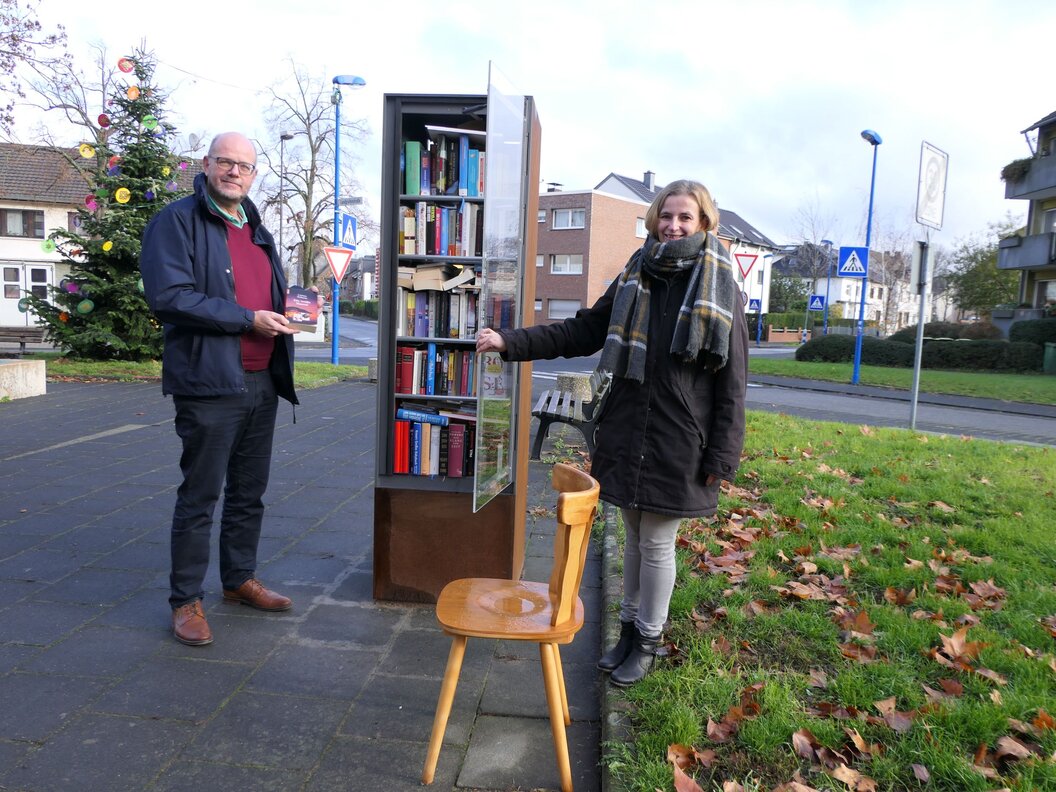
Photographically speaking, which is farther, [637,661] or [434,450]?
[434,450]

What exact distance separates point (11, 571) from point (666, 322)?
3815mm

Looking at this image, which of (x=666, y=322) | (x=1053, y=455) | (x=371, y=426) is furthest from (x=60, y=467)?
(x=1053, y=455)

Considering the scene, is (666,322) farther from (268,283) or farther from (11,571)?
(11,571)

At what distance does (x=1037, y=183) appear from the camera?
33.1m

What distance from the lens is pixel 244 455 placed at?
388 cm

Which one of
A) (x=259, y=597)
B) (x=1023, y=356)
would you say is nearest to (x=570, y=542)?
(x=259, y=597)

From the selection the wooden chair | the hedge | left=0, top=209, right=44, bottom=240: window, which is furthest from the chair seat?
left=0, top=209, right=44, bottom=240: window

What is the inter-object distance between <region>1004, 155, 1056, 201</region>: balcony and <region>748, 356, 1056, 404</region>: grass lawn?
11.5m

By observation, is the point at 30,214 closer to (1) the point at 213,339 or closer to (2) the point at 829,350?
(2) the point at 829,350

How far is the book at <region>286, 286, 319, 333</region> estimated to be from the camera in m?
3.72

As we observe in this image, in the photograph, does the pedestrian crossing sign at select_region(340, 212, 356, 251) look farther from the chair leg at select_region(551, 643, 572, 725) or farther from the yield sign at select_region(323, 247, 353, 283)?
the chair leg at select_region(551, 643, 572, 725)

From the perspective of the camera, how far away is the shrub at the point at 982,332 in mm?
32719

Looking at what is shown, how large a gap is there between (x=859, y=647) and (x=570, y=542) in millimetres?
1666

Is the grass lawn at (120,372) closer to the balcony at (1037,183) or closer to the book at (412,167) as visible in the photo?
the book at (412,167)
